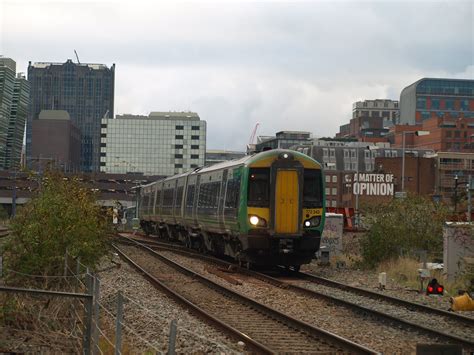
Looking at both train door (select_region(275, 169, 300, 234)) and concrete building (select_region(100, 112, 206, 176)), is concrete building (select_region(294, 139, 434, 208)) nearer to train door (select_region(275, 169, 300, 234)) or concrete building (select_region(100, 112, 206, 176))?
concrete building (select_region(100, 112, 206, 176))

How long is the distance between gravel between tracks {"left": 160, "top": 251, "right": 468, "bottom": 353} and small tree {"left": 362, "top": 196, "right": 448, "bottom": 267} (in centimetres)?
728

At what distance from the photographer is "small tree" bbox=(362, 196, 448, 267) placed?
25875 millimetres

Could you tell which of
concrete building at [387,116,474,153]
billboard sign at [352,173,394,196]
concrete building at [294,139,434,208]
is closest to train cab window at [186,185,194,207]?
billboard sign at [352,173,394,196]

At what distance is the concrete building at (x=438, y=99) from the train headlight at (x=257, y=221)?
568 feet

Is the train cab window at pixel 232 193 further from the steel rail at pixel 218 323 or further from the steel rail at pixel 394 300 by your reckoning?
the steel rail at pixel 218 323

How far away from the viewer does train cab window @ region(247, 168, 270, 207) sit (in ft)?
72.8

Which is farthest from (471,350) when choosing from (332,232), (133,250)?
(133,250)

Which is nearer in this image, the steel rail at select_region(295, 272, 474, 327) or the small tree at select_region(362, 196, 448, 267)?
the steel rail at select_region(295, 272, 474, 327)

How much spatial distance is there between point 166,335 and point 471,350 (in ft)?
13.9

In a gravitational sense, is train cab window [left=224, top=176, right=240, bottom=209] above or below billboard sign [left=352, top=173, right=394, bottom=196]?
below

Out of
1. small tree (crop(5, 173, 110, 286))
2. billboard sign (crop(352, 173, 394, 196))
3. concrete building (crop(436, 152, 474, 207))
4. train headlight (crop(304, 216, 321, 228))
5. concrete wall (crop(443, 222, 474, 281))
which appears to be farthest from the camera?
concrete building (crop(436, 152, 474, 207))

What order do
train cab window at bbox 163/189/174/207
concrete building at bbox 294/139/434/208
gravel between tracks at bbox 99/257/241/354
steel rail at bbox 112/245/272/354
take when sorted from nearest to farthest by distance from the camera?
steel rail at bbox 112/245/272/354
gravel between tracks at bbox 99/257/241/354
train cab window at bbox 163/189/174/207
concrete building at bbox 294/139/434/208

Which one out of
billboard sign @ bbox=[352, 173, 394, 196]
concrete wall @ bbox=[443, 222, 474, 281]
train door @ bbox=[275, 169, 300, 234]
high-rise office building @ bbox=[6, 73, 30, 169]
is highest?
high-rise office building @ bbox=[6, 73, 30, 169]

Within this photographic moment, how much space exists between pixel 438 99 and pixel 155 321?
7306 inches
